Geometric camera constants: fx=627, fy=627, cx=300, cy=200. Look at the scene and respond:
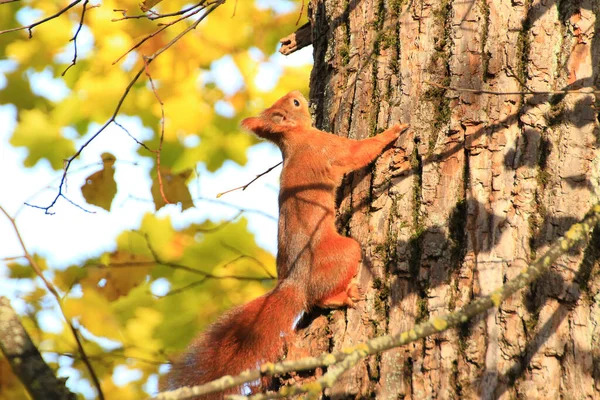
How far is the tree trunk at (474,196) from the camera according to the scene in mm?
1696

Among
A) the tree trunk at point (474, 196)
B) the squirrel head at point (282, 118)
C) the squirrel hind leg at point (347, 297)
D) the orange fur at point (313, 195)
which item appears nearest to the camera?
the tree trunk at point (474, 196)

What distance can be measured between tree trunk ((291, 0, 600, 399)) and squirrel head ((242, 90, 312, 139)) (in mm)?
1123

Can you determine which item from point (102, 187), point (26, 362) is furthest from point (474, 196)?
point (102, 187)

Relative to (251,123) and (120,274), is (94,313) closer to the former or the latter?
(120,274)

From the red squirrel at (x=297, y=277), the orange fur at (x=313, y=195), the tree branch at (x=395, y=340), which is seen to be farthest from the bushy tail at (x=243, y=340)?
the tree branch at (x=395, y=340)

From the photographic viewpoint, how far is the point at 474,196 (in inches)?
76.0

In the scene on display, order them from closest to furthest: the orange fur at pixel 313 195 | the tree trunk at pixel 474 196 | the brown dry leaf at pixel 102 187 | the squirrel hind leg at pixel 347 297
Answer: the tree trunk at pixel 474 196, the squirrel hind leg at pixel 347 297, the orange fur at pixel 313 195, the brown dry leaf at pixel 102 187

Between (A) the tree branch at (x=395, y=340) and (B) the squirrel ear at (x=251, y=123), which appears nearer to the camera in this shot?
(A) the tree branch at (x=395, y=340)

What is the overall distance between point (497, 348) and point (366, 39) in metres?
1.32

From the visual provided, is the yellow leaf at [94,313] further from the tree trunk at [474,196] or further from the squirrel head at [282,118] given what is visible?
the tree trunk at [474,196]

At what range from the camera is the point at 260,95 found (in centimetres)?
458

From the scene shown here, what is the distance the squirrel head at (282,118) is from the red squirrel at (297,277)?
1.73 feet

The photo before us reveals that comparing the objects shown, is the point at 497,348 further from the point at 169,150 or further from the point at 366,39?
the point at 169,150

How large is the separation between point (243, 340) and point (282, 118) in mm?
1511
